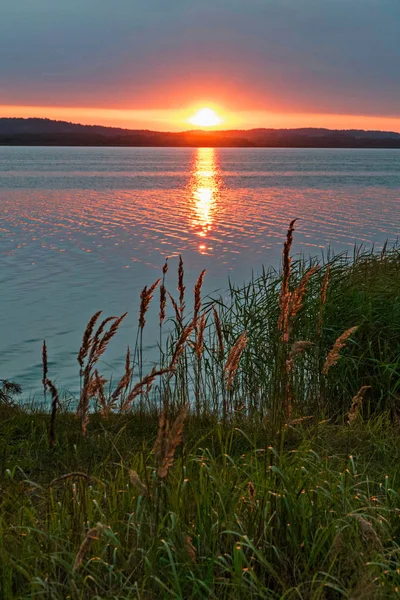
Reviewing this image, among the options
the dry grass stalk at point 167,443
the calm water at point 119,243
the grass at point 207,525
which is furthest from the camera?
the calm water at point 119,243

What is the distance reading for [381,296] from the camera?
855 cm

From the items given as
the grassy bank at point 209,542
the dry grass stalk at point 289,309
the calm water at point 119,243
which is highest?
the dry grass stalk at point 289,309

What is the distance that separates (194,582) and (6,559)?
0.96 m

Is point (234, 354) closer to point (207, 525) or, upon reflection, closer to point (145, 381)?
point (145, 381)

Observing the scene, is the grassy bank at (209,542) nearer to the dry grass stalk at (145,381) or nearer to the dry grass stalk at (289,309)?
the dry grass stalk at (145,381)

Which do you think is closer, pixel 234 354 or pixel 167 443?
pixel 167 443

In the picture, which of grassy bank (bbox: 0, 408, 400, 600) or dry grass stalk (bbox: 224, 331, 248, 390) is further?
dry grass stalk (bbox: 224, 331, 248, 390)

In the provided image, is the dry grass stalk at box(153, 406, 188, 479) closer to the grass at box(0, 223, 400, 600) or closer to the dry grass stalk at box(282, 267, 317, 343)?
the grass at box(0, 223, 400, 600)

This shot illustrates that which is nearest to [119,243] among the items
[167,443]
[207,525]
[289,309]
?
[289,309]

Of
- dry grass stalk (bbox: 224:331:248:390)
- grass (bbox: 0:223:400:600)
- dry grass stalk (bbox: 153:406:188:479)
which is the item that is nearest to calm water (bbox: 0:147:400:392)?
grass (bbox: 0:223:400:600)

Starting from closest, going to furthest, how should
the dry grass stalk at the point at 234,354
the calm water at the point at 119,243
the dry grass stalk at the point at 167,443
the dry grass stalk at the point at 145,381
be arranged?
the dry grass stalk at the point at 167,443, the dry grass stalk at the point at 145,381, the dry grass stalk at the point at 234,354, the calm water at the point at 119,243

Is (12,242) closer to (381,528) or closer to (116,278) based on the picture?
(116,278)

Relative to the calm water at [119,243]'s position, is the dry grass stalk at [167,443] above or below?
above

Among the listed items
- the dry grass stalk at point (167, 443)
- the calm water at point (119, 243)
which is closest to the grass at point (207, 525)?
the dry grass stalk at point (167, 443)
